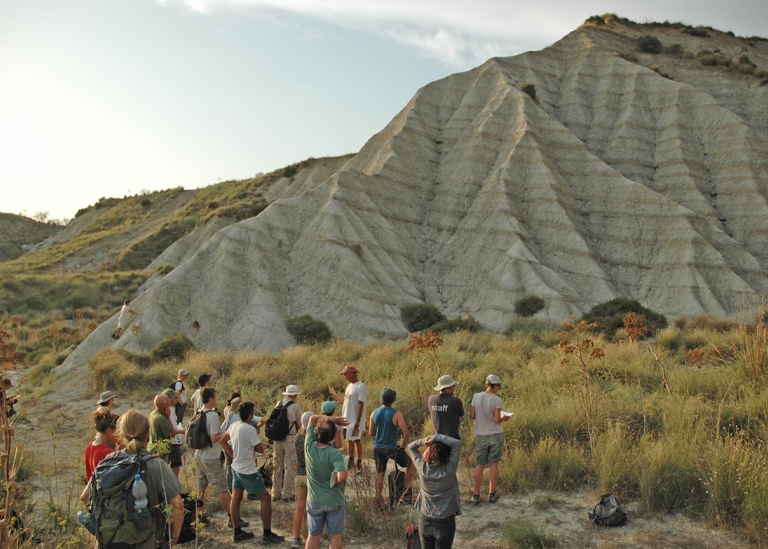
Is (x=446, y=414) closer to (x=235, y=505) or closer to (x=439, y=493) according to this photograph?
(x=439, y=493)

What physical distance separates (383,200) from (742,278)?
1713 cm

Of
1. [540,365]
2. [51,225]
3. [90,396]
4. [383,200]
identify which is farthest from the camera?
[51,225]

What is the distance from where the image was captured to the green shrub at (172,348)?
2145cm

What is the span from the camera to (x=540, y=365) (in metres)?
15.3

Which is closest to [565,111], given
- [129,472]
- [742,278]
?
[742,278]

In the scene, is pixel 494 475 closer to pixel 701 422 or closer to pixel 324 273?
pixel 701 422

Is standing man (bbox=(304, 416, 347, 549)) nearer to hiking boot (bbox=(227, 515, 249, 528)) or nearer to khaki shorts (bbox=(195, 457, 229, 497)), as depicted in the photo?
hiking boot (bbox=(227, 515, 249, 528))

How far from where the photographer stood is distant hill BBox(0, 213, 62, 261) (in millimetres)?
60125

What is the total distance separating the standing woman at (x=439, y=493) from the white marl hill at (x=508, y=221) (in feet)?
57.6

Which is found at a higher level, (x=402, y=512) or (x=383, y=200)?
(x=383, y=200)

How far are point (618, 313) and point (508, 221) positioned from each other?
7.78 m

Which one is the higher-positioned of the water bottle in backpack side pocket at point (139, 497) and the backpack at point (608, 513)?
the water bottle in backpack side pocket at point (139, 497)

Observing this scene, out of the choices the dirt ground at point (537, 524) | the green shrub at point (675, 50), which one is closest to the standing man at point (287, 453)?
the dirt ground at point (537, 524)

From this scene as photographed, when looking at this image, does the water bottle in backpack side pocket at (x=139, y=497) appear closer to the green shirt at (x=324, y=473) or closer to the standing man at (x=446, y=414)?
the green shirt at (x=324, y=473)
